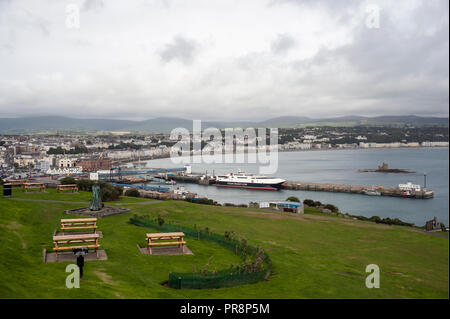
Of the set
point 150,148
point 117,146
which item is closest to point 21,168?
point 117,146

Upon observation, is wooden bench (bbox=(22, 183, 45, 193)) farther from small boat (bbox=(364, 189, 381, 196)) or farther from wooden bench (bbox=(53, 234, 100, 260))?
small boat (bbox=(364, 189, 381, 196))

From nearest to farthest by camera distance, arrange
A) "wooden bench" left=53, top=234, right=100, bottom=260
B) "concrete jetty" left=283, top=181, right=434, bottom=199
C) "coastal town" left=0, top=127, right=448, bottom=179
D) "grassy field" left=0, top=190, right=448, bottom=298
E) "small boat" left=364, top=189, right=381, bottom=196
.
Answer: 1. "grassy field" left=0, top=190, right=448, bottom=298
2. "wooden bench" left=53, top=234, right=100, bottom=260
3. "coastal town" left=0, top=127, right=448, bottom=179
4. "concrete jetty" left=283, top=181, right=434, bottom=199
5. "small boat" left=364, top=189, right=381, bottom=196

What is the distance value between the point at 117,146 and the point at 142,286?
359 feet

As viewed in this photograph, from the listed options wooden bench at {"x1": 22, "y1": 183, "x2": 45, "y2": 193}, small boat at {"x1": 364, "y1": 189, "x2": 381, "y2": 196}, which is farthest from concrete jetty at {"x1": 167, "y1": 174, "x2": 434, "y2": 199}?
wooden bench at {"x1": 22, "y1": 183, "x2": 45, "y2": 193}

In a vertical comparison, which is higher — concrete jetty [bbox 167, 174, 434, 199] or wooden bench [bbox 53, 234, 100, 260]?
wooden bench [bbox 53, 234, 100, 260]

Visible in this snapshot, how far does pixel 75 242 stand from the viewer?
31.7ft

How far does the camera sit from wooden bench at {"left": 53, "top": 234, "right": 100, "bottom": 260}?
28.5 ft

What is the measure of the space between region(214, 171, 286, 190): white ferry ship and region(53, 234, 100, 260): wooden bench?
49678 millimetres

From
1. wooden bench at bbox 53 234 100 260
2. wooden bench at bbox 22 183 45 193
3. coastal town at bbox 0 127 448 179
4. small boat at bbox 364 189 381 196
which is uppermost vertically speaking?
coastal town at bbox 0 127 448 179

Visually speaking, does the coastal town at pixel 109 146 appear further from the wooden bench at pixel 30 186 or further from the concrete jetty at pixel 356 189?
the concrete jetty at pixel 356 189

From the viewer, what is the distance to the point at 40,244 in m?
9.46

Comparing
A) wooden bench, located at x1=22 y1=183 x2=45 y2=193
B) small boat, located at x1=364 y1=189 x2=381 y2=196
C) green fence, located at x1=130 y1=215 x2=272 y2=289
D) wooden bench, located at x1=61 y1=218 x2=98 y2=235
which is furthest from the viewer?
small boat, located at x1=364 y1=189 x2=381 y2=196

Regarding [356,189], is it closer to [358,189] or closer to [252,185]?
[358,189]
